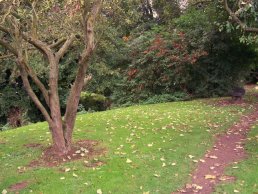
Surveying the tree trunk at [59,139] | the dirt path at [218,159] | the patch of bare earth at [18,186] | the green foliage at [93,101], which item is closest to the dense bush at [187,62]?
the green foliage at [93,101]

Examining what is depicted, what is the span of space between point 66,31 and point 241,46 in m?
13.3

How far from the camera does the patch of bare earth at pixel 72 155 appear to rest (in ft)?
33.2

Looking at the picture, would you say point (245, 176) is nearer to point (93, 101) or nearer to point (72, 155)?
point (72, 155)

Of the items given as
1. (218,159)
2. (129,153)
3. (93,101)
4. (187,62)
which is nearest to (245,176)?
(218,159)

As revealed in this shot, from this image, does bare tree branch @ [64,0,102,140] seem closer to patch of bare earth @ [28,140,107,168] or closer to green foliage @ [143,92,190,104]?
patch of bare earth @ [28,140,107,168]

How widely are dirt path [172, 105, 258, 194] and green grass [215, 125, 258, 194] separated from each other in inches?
7.2

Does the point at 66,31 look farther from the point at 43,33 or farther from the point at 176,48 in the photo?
the point at 176,48

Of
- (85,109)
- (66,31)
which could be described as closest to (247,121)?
(66,31)

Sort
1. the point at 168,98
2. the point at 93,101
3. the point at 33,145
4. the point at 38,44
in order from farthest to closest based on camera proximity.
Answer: the point at 93,101 → the point at 168,98 → the point at 33,145 → the point at 38,44

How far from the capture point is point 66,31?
39.3 feet

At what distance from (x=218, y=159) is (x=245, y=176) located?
61.0 inches

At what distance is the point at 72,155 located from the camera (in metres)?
10.5

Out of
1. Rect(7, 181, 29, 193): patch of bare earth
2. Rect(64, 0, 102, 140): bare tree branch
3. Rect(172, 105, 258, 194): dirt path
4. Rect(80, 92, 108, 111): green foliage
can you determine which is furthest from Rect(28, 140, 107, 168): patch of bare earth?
Rect(80, 92, 108, 111): green foliage

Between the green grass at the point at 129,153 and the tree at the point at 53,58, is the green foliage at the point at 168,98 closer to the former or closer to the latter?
the green grass at the point at 129,153
